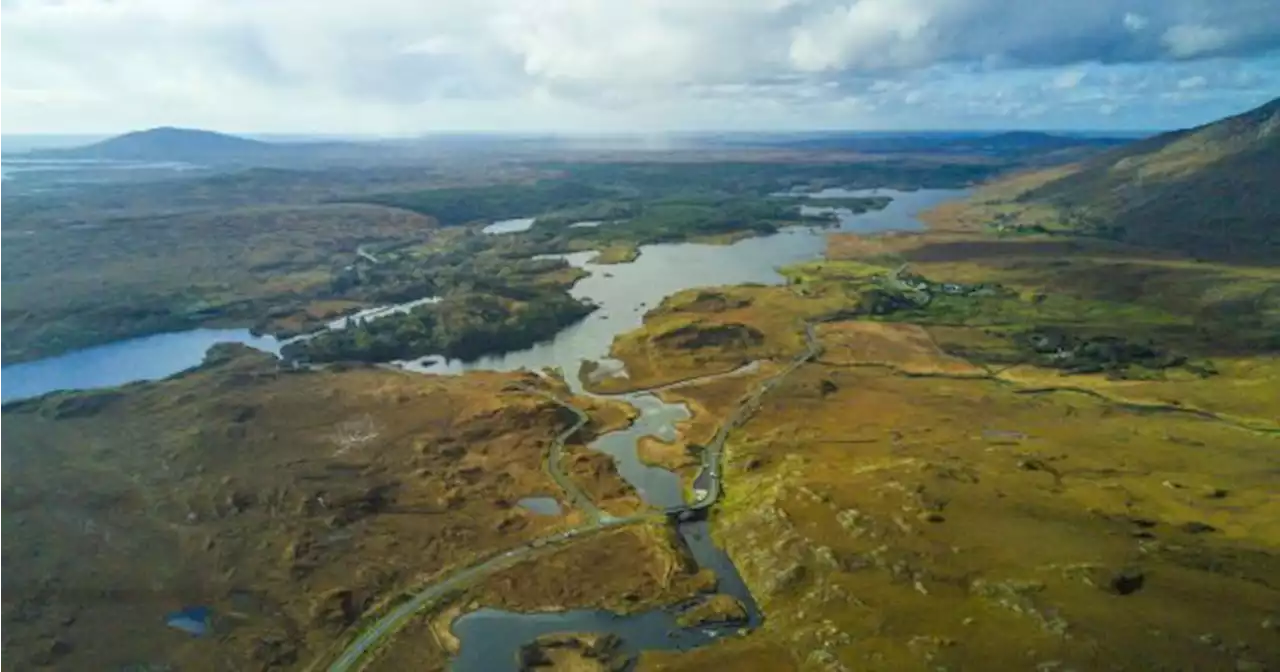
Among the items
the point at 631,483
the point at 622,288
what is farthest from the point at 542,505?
the point at 622,288

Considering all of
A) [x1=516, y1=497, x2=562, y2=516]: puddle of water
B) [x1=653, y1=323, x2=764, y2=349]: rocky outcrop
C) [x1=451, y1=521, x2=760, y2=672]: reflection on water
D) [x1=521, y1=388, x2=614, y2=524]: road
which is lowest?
[x1=451, y1=521, x2=760, y2=672]: reflection on water

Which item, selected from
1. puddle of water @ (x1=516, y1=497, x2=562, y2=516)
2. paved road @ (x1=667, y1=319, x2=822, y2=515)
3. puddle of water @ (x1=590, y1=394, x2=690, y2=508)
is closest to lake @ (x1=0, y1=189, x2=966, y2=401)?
puddle of water @ (x1=590, y1=394, x2=690, y2=508)

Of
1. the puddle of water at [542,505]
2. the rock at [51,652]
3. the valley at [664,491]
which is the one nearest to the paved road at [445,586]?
the valley at [664,491]

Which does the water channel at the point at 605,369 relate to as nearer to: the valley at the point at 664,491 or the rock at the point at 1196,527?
the valley at the point at 664,491

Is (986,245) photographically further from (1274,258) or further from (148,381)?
(148,381)

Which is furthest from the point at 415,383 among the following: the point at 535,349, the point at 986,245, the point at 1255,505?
the point at 986,245

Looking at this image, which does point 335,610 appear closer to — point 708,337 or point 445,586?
point 445,586

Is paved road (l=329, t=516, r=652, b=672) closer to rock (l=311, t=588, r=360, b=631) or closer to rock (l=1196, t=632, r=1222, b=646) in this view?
rock (l=311, t=588, r=360, b=631)
